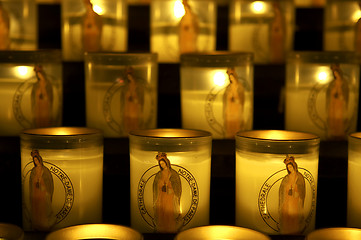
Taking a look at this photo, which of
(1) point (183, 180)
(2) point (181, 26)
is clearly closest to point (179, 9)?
(2) point (181, 26)

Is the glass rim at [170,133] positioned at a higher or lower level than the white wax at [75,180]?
higher

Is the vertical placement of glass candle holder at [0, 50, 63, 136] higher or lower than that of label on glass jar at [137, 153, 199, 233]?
higher

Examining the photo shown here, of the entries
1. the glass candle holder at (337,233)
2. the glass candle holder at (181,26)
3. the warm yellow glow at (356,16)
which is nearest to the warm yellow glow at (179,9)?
the glass candle holder at (181,26)

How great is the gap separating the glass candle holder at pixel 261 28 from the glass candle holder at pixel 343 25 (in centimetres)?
9

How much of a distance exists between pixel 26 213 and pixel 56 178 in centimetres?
8

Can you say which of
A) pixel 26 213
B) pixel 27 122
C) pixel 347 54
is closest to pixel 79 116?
pixel 27 122

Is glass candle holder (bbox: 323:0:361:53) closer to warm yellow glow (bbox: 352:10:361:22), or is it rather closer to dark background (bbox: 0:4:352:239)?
warm yellow glow (bbox: 352:10:361:22)

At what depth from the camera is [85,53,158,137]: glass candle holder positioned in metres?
0.94

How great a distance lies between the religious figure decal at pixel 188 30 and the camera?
3.55ft

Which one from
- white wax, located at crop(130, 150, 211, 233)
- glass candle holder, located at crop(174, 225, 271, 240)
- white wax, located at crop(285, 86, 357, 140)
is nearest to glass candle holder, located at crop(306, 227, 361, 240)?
glass candle holder, located at crop(174, 225, 271, 240)

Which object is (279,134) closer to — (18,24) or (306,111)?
(306,111)

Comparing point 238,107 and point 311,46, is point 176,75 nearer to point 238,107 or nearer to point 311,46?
point 238,107

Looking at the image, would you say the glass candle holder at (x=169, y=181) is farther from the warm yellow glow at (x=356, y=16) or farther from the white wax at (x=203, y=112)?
the warm yellow glow at (x=356, y=16)

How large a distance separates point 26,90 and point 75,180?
0.22 meters
